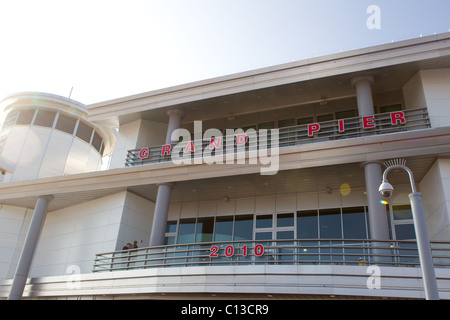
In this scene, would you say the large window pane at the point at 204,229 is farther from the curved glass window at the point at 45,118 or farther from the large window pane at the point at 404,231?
the curved glass window at the point at 45,118

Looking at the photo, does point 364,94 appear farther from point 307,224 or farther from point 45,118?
→ point 45,118

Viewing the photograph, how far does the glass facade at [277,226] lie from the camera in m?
17.7

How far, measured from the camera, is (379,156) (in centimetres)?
1530

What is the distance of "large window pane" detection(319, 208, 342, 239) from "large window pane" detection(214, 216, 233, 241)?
433cm

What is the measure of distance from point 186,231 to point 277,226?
15.6 ft

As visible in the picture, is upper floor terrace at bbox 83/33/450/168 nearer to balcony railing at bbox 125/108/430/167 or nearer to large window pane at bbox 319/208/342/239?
balcony railing at bbox 125/108/430/167

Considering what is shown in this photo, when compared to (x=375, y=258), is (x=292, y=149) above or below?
above

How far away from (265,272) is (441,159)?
7718 millimetres

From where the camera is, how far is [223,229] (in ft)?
65.3
